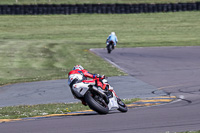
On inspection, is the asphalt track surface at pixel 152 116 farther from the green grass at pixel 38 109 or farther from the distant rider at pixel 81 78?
the green grass at pixel 38 109

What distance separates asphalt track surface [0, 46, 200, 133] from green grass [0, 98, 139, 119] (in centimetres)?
127

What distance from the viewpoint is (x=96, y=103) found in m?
11.1

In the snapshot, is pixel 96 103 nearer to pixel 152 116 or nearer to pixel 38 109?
pixel 152 116

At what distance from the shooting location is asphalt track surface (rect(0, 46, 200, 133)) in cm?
976

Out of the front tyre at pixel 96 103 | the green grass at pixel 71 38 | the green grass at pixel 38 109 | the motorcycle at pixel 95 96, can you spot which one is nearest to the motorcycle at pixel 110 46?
the green grass at pixel 71 38

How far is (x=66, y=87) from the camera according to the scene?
1759cm

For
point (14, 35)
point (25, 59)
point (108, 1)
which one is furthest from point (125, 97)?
point (108, 1)

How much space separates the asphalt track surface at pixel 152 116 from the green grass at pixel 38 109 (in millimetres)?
1273

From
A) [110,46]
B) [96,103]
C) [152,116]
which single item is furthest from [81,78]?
[110,46]

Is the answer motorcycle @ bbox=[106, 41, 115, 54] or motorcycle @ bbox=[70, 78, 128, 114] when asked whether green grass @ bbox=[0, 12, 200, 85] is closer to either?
motorcycle @ bbox=[106, 41, 115, 54]

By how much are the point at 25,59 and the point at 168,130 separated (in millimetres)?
17472

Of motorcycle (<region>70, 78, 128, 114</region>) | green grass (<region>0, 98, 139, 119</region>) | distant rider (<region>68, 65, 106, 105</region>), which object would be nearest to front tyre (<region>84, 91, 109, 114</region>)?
motorcycle (<region>70, 78, 128, 114</region>)

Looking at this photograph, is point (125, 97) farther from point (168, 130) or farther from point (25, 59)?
point (25, 59)

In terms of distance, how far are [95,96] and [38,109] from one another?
280cm
